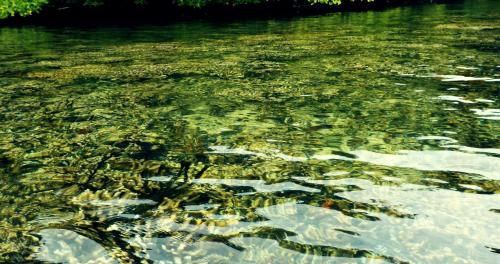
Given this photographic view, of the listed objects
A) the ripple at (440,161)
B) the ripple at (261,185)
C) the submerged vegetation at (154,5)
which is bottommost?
the ripple at (261,185)

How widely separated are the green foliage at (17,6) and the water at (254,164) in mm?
21477

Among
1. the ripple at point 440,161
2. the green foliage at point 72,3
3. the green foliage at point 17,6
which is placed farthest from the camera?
the green foliage at point 72,3

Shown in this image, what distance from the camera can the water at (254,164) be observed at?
3.98 metres

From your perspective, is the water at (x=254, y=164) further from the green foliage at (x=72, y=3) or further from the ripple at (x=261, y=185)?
the green foliage at (x=72, y=3)

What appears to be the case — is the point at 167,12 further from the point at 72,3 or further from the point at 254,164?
the point at 254,164

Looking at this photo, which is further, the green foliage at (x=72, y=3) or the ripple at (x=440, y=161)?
the green foliage at (x=72, y=3)

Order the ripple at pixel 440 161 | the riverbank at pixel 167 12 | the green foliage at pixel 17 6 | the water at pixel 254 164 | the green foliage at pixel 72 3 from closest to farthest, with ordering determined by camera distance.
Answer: the water at pixel 254 164
the ripple at pixel 440 161
the green foliage at pixel 17 6
the green foliage at pixel 72 3
the riverbank at pixel 167 12

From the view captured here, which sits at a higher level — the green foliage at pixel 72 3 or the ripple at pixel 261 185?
the green foliage at pixel 72 3

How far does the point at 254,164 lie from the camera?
5.80m

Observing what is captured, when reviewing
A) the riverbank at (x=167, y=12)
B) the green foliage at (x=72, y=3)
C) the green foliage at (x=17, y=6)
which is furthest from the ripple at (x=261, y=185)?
the riverbank at (x=167, y=12)

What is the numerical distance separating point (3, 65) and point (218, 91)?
8.49 metres

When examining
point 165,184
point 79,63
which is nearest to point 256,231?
point 165,184

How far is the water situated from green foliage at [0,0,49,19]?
70.5 ft

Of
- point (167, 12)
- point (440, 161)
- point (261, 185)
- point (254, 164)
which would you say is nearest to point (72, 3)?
point (167, 12)
